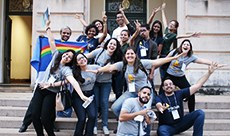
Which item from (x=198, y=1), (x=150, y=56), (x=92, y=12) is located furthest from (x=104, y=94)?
(x=92, y=12)

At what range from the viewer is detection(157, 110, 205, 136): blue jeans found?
22.3 ft

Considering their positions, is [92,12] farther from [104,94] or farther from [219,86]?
[104,94]

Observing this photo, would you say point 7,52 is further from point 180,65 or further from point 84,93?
point 180,65

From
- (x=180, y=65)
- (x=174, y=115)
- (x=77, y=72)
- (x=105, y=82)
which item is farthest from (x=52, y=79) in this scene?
(x=180, y=65)

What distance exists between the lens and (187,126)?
274 inches

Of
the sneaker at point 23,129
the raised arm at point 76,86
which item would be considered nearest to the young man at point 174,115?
the raised arm at point 76,86

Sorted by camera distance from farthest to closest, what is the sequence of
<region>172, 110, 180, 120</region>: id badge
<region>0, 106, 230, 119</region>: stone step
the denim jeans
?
<region>0, 106, 230, 119</region>: stone step < <region>172, 110, 180, 120</region>: id badge < the denim jeans

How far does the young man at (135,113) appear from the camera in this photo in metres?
6.06

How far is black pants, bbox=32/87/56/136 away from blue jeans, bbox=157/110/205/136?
2102 millimetres

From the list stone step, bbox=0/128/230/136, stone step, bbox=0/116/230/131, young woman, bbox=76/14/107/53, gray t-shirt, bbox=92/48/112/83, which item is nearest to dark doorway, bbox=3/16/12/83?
stone step, bbox=0/116/230/131

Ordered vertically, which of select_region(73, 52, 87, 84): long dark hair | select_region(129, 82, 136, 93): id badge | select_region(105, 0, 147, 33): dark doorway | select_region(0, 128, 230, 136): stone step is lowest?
select_region(0, 128, 230, 136): stone step

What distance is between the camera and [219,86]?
37.3 ft

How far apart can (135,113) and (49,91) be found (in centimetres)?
183

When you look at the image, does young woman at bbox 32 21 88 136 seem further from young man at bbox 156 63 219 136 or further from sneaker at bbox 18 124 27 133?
young man at bbox 156 63 219 136
